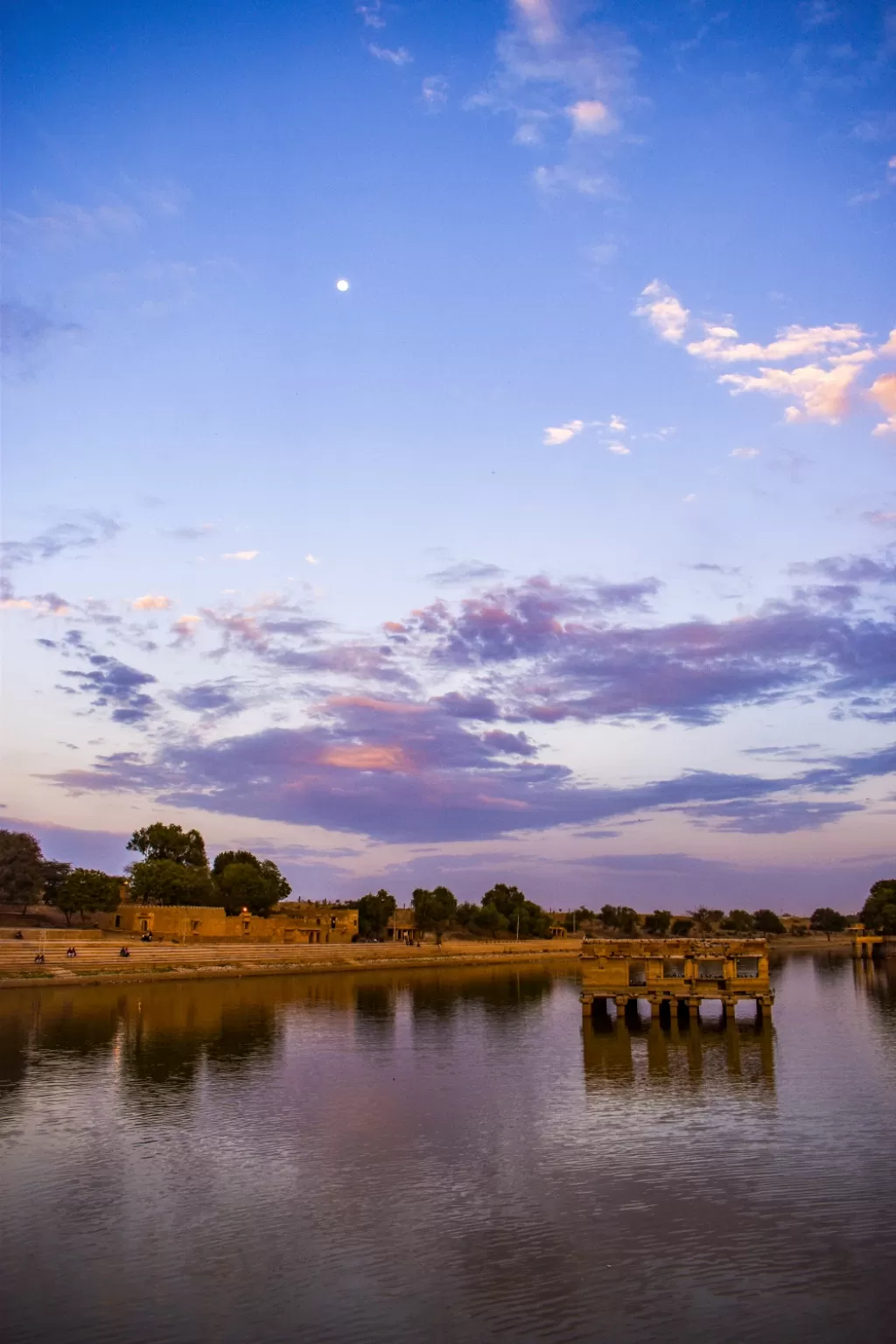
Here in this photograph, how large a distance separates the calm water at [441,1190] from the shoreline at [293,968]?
19.6m

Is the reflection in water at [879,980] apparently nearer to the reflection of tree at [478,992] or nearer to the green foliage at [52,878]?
the reflection of tree at [478,992]

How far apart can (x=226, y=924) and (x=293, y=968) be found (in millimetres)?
14995

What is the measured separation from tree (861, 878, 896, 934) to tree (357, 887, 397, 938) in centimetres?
7916

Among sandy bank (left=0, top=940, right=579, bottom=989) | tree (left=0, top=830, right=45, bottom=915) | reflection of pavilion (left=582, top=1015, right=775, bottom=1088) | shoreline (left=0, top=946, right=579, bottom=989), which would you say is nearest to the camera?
reflection of pavilion (left=582, top=1015, right=775, bottom=1088)

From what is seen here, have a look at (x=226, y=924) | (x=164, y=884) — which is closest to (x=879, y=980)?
(x=226, y=924)

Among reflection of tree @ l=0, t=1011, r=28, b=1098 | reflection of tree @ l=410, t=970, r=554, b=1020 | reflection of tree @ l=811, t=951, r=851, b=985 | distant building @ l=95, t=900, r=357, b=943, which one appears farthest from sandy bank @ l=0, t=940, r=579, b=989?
reflection of tree @ l=811, t=951, r=851, b=985

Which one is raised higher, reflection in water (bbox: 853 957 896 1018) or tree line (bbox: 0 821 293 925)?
tree line (bbox: 0 821 293 925)

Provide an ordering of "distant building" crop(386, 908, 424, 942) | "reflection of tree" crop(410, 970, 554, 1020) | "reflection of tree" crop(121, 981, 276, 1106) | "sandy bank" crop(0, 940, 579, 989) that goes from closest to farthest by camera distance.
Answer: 1. "reflection of tree" crop(121, 981, 276, 1106)
2. "reflection of tree" crop(410, 970, 554, 1020)
3. "sandy bank" crop(0, 940, 579, 989)
4. "distant building" crop(386, 908, 424, 942)

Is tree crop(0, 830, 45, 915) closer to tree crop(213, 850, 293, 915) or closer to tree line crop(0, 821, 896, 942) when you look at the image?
tree line crop(0, 821, 896, 942)

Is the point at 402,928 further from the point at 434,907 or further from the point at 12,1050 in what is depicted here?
the point at 12,1050

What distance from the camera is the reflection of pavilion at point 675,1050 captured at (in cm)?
4441

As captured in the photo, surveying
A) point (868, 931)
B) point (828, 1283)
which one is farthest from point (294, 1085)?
point (868, 931)

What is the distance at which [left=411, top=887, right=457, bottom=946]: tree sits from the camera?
151875 millimetres

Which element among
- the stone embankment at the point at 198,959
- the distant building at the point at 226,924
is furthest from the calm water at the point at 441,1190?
the distant building at the point at 226,924
